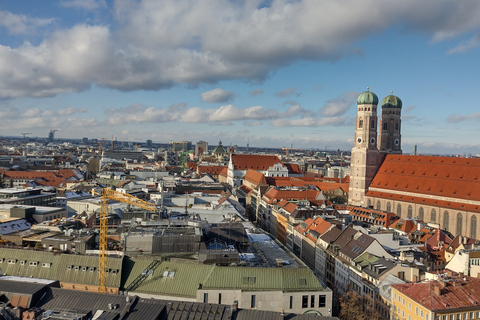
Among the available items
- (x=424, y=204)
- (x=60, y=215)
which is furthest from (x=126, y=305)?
(x=424, y=204)

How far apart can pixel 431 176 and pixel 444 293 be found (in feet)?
263

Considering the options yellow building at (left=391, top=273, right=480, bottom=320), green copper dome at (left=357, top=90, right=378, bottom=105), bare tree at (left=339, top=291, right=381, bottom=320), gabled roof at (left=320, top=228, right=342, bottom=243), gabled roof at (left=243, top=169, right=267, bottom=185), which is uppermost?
green copper dome at (left=357, top=90, right=378, bottom=105)

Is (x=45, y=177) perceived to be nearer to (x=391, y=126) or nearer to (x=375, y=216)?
(x=375, y=216)

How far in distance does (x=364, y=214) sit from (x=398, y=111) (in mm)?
56105

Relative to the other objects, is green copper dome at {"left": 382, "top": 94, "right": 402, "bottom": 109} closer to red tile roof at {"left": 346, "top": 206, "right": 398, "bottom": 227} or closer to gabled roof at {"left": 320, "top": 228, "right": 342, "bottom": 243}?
red tile roof at {"left": 346, "top": 206, "right": 398, "bottom": 227}

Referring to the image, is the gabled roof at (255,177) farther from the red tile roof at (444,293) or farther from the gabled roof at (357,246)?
the red tile roof at (444,293)

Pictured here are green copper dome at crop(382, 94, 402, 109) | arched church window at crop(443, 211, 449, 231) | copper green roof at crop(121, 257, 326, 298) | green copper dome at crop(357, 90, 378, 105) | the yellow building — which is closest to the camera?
copper green roof at crop(121, 257, 326, 298)

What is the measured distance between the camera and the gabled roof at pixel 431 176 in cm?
11831

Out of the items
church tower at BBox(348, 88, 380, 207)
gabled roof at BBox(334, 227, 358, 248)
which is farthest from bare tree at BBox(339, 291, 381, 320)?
church tower at BBox(348, 88, 380, 207)

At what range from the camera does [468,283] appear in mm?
58688

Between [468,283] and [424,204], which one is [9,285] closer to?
[468,283]

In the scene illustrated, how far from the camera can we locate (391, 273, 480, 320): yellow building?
53062 mm

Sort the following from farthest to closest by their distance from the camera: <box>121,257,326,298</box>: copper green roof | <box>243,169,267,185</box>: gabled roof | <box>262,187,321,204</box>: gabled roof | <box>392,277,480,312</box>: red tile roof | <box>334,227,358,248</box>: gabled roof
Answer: <box>243,169,267,185</box>: gabled roof
<box>262,187,321,204</box>: gabled roof
<box>334,227,358,248</box>: gabled roof
<box>392,277,480,312</box>: red tile roof
<box>121,257,326,298</box>: copper green roof

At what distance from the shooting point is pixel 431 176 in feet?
422
